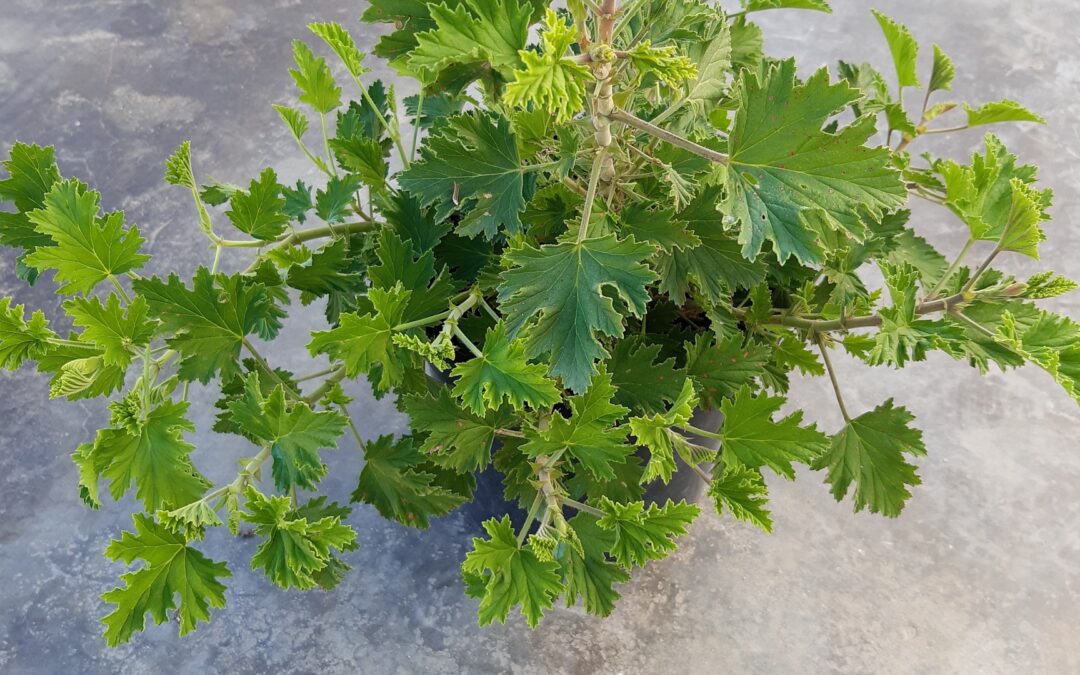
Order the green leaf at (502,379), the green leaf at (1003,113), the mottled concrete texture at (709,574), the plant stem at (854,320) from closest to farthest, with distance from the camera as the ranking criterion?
the green leaf at (502,379) < the plant stem at (854,320) < the green leaf at (1003,113) < the mottled concrete texture at (709,574)

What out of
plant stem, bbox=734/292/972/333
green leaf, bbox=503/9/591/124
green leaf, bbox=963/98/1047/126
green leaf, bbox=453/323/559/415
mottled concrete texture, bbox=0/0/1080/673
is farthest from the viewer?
mottled concrete texture, bbox=0/0/1080/673

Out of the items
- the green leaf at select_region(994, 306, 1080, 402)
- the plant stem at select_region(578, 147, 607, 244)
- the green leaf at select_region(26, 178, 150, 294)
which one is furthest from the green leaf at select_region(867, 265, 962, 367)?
the green leaf at select_region(26, 178, 150, 294)

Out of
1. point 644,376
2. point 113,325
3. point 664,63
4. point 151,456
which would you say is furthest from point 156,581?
point 664,63

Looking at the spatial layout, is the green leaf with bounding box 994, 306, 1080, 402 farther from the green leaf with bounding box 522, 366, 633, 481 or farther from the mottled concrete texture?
the mottled concrete texture

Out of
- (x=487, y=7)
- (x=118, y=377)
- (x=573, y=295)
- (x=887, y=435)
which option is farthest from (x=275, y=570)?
(x=887, y=435)

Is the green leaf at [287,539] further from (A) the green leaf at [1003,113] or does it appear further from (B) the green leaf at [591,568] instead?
(A) the green leaf at [1003,113]

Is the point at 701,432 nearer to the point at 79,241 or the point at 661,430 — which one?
the point at 661,430

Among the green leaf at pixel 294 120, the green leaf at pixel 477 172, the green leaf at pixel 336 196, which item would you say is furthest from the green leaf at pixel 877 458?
the green leaf at pixel 294 120
